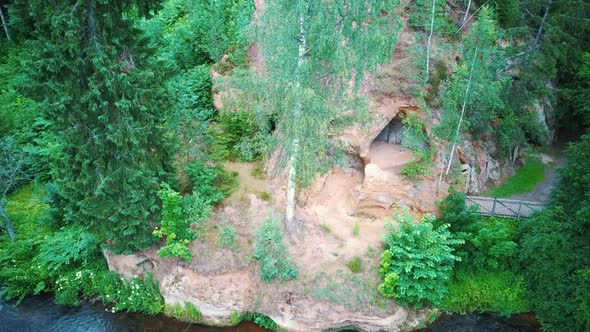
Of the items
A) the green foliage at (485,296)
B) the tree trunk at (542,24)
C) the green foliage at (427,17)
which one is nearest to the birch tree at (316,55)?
the green foliage at (427,17)

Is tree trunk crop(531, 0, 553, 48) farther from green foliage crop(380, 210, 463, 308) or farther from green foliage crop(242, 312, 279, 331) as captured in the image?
green foliage crop(242, 312, 279, 331)

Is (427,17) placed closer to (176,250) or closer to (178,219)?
(178,219)

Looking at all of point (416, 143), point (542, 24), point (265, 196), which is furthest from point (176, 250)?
point (542, 24)

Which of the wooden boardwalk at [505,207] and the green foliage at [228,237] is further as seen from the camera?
the wooden boardwalk at [505,207]

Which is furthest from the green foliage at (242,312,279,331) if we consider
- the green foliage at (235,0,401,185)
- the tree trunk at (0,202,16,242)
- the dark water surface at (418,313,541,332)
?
the tree trunk at (0,202,16,242)

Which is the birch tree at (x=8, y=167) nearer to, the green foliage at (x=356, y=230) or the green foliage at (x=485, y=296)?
the green foliage at (x=356, y=230)

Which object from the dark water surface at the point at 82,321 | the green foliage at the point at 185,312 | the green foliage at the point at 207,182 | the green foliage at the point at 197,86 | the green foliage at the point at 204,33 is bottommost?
the dark water surface at the point at 82,321

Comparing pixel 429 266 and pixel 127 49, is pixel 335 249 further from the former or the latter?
pixel 127 49
